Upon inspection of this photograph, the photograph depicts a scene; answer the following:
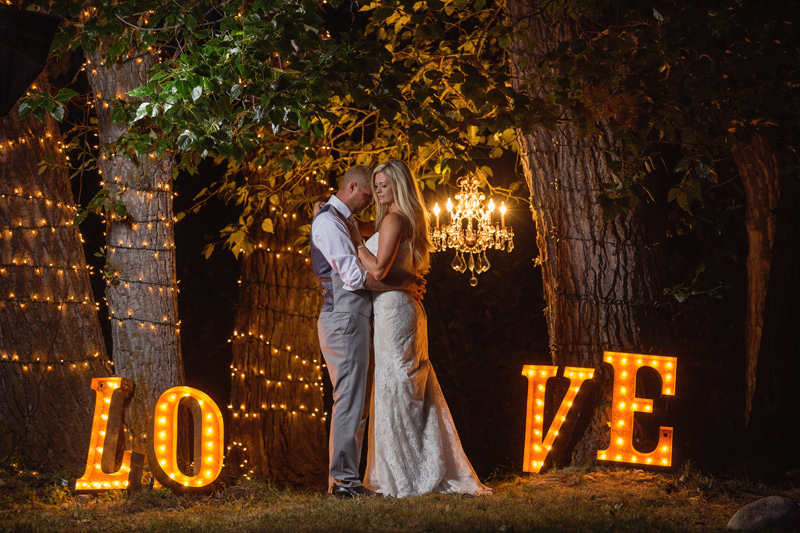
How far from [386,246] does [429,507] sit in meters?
1.36

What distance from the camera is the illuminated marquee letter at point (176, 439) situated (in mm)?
4258

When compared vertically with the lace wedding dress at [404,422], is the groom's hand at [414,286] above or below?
above

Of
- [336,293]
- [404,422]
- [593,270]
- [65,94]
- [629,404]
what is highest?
[65,94]

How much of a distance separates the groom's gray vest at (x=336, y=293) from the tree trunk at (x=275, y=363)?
7.52 ft

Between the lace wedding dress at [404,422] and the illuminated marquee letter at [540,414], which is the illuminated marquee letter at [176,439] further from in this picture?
the illuminated marquee letter at [540,414]

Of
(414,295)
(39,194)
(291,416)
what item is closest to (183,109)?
(414,295)

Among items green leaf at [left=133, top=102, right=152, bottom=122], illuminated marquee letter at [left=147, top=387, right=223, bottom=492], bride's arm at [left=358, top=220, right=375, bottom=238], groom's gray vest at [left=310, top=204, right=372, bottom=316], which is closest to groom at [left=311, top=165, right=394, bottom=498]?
groom's gray vest at [left=310, top=204, right=372, bottom=316]

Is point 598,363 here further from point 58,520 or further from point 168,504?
point 58,520

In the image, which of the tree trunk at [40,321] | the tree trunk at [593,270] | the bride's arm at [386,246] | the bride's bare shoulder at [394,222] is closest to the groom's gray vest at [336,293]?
the bride's arm at [386,246]

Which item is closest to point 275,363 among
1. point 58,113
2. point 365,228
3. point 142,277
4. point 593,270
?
point 142,277

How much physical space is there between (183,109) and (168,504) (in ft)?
6.99

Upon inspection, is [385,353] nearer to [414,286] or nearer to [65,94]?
[414,286]

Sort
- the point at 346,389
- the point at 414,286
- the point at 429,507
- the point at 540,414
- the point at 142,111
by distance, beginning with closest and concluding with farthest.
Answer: the point at 429,507 → the point at 142,111 → the point at 346,389 → the point at 414,286 → the point at 540,414

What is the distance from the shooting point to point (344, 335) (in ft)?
13.9
